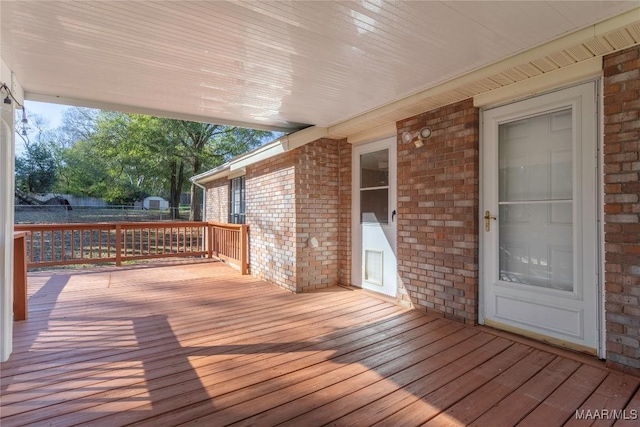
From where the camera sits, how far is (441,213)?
3385 mm

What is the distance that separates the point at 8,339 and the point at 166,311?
1393 mm

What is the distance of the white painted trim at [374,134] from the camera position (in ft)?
13.4

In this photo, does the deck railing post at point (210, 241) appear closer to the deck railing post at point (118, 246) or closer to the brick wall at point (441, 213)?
the deck railing post at point (118, 246)

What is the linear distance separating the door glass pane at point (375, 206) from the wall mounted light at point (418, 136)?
0.79 meters

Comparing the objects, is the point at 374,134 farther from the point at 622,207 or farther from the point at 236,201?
the point at 236,201

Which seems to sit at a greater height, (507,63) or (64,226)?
(507,63)

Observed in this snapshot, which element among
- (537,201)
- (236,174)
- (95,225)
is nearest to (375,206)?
(537,201)

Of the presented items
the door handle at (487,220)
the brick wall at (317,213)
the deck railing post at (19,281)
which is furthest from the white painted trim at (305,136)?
the deck railing post at (19,281)

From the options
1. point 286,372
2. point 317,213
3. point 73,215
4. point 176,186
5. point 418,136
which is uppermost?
point 176,186

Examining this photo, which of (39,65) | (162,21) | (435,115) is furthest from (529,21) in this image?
(39,65)

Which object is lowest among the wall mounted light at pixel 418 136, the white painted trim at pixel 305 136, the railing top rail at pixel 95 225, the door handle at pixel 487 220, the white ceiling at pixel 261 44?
the railing top rail at pixel 95 225

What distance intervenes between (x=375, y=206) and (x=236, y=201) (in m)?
4.26

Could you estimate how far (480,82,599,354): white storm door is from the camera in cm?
245

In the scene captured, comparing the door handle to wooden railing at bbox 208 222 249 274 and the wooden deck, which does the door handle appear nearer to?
the wooden deck
